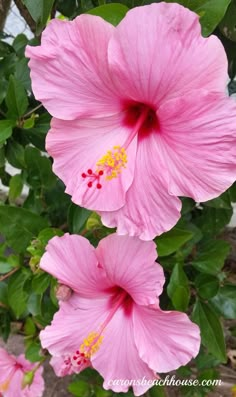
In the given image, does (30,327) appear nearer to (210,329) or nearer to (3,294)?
(3,294)

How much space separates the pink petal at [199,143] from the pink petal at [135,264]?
128 millimetres

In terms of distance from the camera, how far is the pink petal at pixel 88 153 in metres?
0.74

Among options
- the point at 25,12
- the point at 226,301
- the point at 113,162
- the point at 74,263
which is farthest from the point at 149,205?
the point at 25,12

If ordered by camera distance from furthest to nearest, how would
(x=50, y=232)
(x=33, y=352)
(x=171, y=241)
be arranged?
(x=33, y=352)
(x=50, y=232)
(x=171, y=241)

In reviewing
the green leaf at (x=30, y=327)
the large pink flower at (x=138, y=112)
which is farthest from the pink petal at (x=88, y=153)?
the green leaf at (x=30, y=327)

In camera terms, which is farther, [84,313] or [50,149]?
[84,313]

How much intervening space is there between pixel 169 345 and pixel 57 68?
50cm

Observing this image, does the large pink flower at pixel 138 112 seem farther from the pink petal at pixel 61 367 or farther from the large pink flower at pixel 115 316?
the pink petal at pixel 61 367

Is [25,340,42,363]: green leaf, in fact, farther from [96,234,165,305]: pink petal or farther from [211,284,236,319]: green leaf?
[96,234,165,305]: pink petal

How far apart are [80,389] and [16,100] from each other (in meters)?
0.83

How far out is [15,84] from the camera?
1.06 metres

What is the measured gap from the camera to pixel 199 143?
67 centimetres

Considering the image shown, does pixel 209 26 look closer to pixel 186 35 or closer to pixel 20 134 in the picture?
pixel 186 35

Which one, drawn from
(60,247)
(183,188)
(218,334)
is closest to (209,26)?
(183,188)
